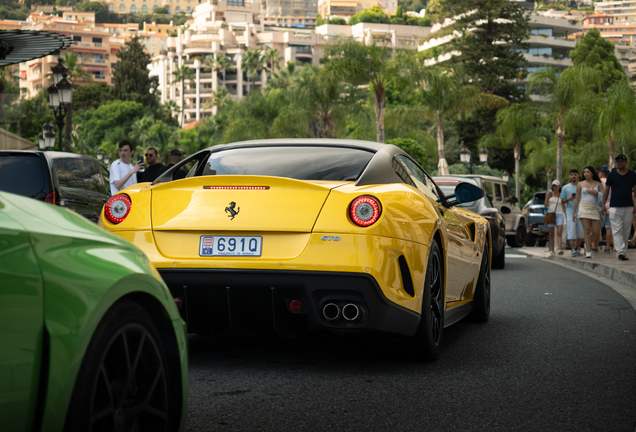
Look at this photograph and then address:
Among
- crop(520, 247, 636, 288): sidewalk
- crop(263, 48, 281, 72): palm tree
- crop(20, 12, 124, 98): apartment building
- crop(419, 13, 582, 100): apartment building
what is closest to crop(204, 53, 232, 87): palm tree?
crop(263, 48, 281, 72): palm tree

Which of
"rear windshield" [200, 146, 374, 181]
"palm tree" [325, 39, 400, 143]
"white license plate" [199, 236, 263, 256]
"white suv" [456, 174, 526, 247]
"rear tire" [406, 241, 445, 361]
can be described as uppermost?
"palm tree" [325, 39, 400, 143]

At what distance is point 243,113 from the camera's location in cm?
5728

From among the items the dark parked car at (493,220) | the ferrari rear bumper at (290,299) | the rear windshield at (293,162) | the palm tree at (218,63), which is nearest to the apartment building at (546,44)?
the palm tree at (218,63)

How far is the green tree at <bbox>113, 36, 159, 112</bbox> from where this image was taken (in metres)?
115

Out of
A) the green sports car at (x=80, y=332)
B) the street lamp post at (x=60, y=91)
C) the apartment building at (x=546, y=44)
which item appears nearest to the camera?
the green sports car at (x=80, y=332)

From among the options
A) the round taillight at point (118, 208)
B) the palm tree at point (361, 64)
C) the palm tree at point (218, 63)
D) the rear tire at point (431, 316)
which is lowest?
the rear tire at point (431, 316)

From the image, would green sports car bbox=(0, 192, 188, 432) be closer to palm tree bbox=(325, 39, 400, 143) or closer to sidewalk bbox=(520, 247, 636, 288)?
sidewalk bbox=(520, 247, 636, 288)

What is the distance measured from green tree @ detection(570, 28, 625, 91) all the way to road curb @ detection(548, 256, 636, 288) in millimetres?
64892

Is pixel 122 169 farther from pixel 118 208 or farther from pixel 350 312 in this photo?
pixel 350 312

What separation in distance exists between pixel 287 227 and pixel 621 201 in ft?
37.1

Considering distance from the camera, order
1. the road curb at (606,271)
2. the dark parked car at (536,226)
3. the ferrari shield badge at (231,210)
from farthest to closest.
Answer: the dark parked car at (536,226)
the road curb at (606,271)
the ferrari shield badge at (231,210)

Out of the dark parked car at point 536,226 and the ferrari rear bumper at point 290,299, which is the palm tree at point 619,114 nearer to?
the dark parked car at point 536,226

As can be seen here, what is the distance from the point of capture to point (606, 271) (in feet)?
42.5

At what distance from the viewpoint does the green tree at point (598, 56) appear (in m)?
75.7
